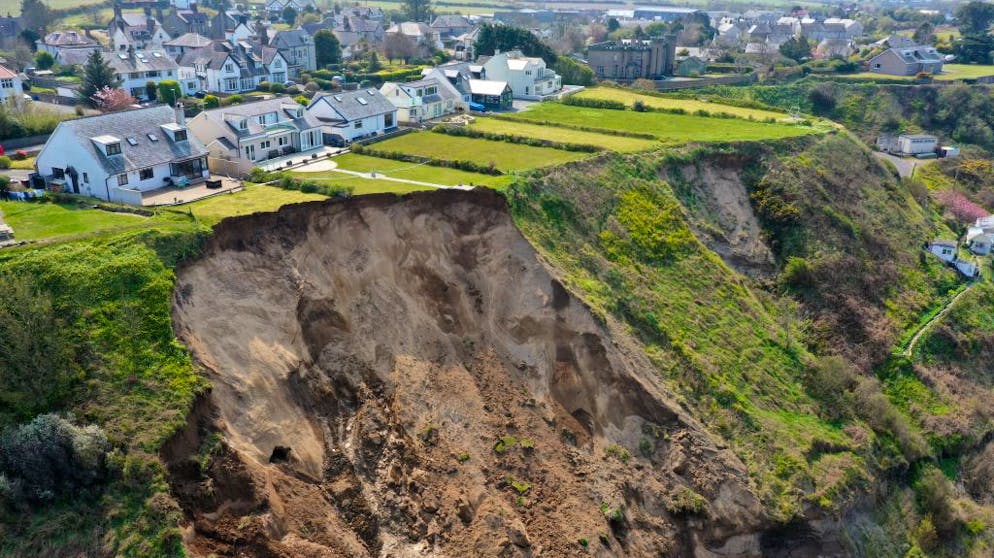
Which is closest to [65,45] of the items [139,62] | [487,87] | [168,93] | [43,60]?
[43,60]

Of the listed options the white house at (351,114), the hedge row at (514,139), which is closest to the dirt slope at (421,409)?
the hedge row at (514,139)

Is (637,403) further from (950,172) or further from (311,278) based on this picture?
(950,172)

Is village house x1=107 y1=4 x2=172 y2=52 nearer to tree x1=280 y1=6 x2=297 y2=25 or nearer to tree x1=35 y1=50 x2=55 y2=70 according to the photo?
tree x1=35 y1=50 x2=55 y2=70

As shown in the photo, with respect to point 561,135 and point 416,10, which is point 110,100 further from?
point 416,10

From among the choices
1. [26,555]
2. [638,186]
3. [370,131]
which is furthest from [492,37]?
[26,555]

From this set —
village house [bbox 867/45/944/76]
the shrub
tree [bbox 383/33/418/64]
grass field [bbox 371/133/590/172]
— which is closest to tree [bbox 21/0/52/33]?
tree [bbox 383/33/418/64]
